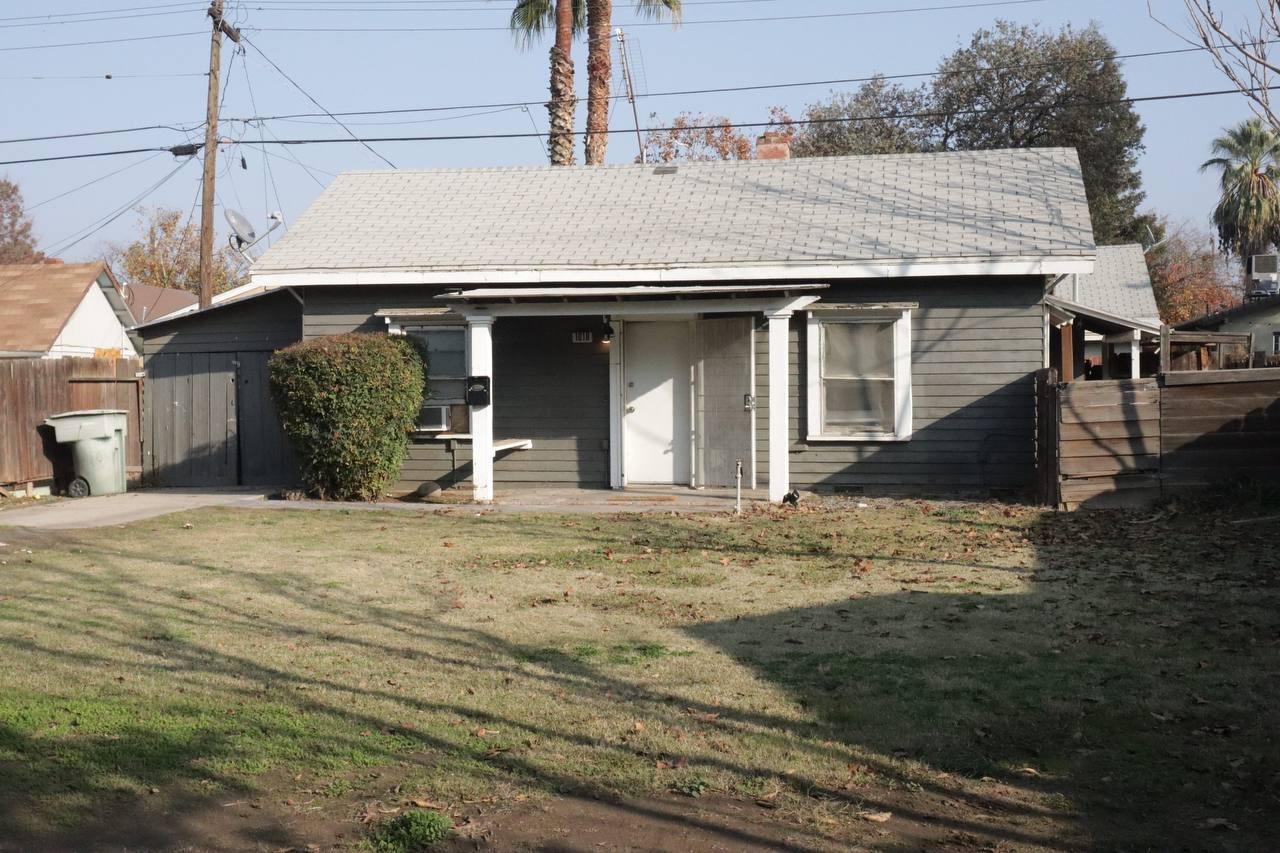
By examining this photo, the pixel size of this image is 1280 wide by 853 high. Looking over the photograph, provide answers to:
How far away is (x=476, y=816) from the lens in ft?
15.0

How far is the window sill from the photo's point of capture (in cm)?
1546

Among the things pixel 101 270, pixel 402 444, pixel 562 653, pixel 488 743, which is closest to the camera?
pixel 488 743

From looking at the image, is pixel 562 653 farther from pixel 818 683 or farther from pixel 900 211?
pixel 900 211

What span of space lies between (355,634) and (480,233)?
10.2 meters

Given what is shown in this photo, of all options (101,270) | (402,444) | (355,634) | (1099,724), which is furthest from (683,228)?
(101,270)

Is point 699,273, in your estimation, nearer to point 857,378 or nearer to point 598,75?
point 857,378

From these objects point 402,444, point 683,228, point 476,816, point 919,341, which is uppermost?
point 683,228

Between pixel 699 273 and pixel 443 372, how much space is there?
371 centimetres

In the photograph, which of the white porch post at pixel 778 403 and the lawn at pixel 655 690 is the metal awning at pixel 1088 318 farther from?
the lawn at pixel 655 690

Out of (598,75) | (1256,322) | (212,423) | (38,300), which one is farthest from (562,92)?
(1256,322)

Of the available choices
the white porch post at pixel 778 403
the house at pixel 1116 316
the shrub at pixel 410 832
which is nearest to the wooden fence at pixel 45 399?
the white porch post at pixel 778 403

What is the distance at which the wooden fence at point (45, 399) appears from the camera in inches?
639

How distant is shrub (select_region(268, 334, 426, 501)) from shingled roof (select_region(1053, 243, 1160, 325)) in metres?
15.1

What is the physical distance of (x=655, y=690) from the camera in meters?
6.36
